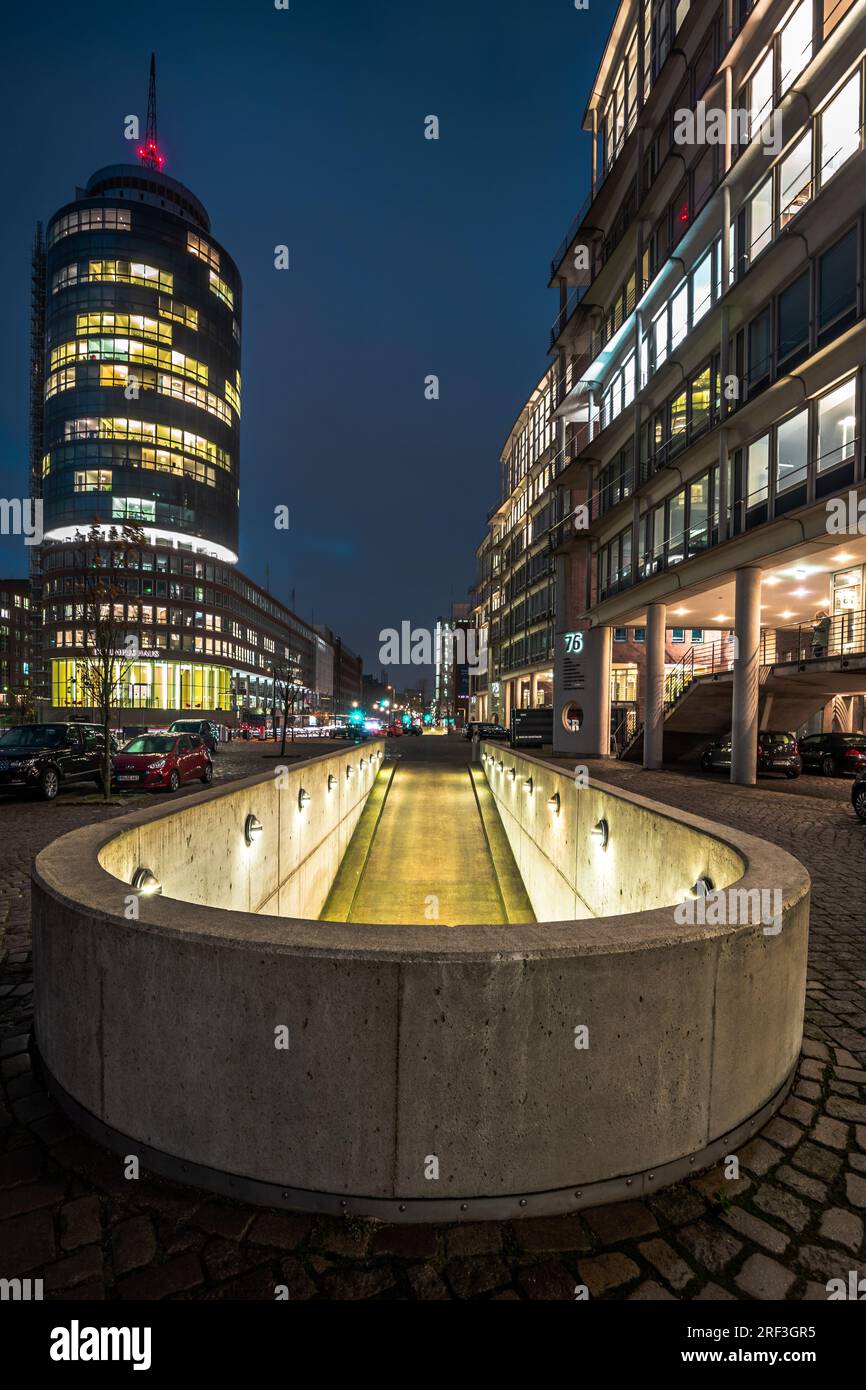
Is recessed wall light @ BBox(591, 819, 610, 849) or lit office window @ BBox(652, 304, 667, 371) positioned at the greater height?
lit office window @ BBox(652, 304, 667, 371)

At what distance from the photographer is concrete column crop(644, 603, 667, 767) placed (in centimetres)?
2455

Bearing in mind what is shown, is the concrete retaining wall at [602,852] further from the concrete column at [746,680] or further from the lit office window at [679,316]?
the lit office window at [679,316]

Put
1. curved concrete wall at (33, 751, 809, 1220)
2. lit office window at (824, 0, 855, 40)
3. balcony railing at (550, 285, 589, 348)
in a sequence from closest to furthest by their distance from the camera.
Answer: curved concrete wall at (33, 751, 809, 1220), lit office window at (824, 0, 855, 40), balcony railing at (550, 285, 589, 348)

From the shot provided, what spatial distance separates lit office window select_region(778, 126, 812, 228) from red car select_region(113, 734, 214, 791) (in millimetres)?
22560

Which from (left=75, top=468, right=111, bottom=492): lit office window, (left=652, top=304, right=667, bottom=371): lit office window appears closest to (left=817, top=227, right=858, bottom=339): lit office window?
(left=652, top=304, right=667, bottom=371): lit office window

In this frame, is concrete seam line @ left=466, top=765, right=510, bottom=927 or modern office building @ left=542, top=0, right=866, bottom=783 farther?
modern office building @ left=542, top=0, right=866, bottom=783

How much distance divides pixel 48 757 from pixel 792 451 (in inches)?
856

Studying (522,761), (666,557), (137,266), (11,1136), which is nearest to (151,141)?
(137,266)

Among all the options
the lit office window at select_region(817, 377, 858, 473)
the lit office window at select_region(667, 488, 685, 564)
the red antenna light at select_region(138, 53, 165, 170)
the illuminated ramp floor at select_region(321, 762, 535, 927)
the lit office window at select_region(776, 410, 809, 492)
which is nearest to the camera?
the illuminated ramp floor at select_region(321, 762, 535, 927)

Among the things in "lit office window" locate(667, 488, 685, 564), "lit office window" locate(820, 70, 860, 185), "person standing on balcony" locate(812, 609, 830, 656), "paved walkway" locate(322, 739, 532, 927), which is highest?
"lit office window" locate(820, 70, 860, 185)

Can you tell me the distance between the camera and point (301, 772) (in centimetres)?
1062

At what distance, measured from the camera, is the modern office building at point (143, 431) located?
72875mm

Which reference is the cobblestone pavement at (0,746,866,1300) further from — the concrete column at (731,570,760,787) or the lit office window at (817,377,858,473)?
the lit office window at (817,377,858,473)

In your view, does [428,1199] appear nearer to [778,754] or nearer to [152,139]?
[778,754]
